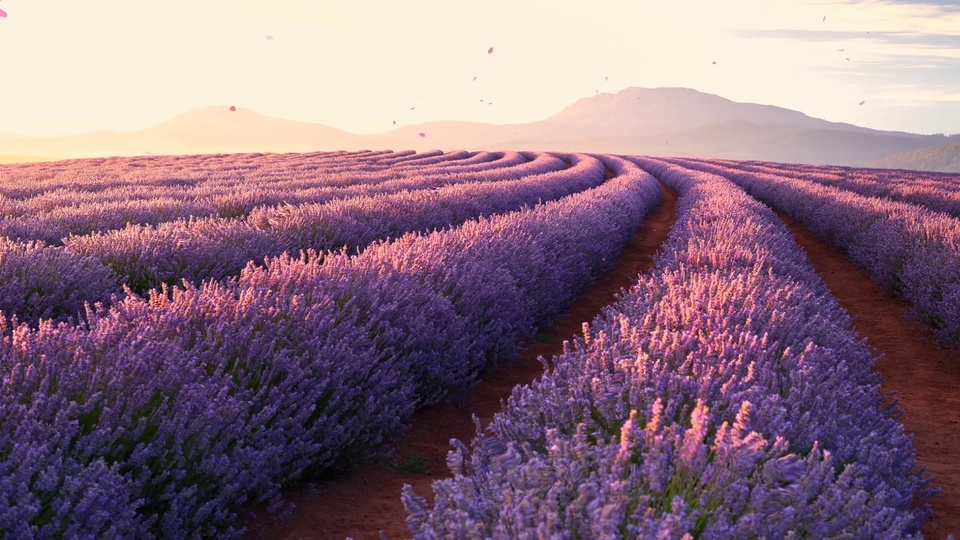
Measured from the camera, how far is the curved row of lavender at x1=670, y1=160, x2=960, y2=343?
6.07m

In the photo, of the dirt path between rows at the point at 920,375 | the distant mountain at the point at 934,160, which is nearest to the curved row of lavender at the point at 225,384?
the dirt path between rows at the point at 920,375

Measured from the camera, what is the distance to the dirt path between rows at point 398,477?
2.70 m

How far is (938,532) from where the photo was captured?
2.87 m

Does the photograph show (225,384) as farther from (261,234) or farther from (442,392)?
(261,234)

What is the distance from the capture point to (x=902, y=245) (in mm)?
7648

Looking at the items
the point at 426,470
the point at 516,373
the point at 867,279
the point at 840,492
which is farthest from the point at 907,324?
the point at 840,492

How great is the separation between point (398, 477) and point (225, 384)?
39.0 inches

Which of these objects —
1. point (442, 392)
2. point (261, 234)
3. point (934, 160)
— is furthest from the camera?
point (934, 160)

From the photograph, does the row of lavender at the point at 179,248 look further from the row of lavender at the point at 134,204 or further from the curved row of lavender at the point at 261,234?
the row of lavender at the point at 134,204

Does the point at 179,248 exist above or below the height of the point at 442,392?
above

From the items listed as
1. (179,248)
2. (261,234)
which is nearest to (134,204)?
(261,234)

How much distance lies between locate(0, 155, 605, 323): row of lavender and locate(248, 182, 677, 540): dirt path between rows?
5.07 feet

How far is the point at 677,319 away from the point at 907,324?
4.35 meters

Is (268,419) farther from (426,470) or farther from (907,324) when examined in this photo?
(907,324)
